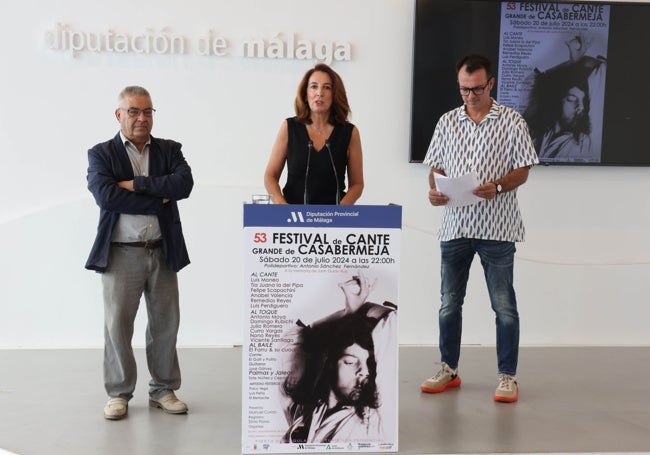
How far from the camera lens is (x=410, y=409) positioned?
3682mm

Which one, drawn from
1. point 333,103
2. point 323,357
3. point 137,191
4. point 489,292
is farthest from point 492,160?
point 137,191

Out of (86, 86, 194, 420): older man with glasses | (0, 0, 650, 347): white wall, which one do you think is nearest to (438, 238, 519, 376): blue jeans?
(0, 0, 650, 347): white wall

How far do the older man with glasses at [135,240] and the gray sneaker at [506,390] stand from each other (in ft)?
5.11

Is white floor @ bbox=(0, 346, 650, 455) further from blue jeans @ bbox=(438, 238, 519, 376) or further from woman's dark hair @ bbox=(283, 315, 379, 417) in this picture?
woman's dark hair @ bbox=(283, 315, 379, 417)

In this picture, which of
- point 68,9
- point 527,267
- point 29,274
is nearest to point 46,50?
point 68,9

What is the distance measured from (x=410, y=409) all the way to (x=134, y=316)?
140 cm

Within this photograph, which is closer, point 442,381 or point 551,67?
point 442,381

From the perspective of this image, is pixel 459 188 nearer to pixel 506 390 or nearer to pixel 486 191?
pixel 486 191

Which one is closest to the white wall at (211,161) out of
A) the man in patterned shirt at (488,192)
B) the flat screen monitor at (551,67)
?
the flat screen monitor at (551,67)

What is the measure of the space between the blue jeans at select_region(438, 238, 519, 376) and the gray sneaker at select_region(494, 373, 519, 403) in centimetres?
3

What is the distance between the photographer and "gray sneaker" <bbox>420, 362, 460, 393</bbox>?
3984 millimetres

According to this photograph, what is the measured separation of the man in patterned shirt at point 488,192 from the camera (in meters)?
3.73

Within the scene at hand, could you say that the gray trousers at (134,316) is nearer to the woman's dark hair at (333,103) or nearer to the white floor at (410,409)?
the white floor at (410,409)

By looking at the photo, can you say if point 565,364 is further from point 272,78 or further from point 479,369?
point 272,78
